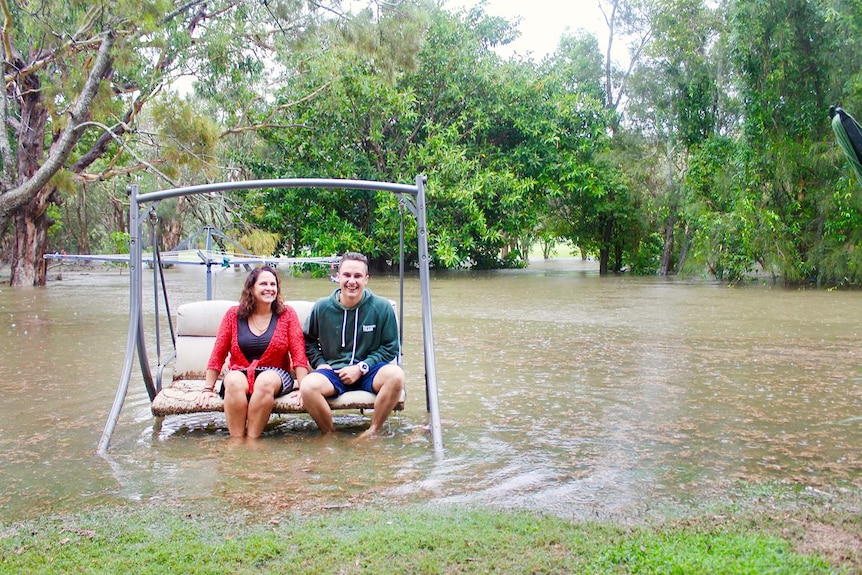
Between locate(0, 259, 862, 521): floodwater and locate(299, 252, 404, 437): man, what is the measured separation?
29 centimetres

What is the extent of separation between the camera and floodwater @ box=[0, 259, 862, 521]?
4.34 m

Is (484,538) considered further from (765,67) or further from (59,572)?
(765,67)

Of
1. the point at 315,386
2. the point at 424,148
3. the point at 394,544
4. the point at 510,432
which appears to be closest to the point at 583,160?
the point at 424,148

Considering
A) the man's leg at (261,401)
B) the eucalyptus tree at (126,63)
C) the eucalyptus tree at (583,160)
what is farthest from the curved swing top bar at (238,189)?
the eucalyptus tree at (583,160)

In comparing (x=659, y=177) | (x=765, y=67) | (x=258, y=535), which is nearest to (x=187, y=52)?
(x=765, y=67)

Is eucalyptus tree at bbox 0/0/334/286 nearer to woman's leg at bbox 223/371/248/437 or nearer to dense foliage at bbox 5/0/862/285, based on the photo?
dense foliage at bbox 5/0/862/285

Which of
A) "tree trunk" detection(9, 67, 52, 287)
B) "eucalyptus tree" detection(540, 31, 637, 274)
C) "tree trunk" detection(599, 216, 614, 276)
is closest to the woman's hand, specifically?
"tree trunk" detection(9, 67, 52, 287)

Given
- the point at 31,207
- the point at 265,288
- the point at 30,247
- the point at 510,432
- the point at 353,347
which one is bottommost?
the point at 510,432

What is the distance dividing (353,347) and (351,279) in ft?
1.50

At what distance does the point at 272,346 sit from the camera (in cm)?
555

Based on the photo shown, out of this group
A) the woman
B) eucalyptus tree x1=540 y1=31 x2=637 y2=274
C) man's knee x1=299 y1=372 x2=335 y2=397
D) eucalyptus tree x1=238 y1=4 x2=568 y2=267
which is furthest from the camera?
eucalyptus tree x1=540 y1=31 x2=637 y2=274

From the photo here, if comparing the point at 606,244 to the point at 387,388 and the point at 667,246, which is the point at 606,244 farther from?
the point at 387,388

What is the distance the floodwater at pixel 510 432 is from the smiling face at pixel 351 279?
0.90 metres

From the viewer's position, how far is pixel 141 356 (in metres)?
5.70
